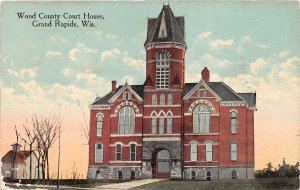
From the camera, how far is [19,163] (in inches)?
1025

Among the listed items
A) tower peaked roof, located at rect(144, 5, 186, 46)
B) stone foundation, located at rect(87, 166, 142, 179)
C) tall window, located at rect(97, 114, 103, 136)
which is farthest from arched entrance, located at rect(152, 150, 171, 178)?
tower peaked roof, located at rect(144, 5, 186, 46)

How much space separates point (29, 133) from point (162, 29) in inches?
239

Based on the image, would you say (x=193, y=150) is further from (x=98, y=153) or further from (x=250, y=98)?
(x=98, y=153)

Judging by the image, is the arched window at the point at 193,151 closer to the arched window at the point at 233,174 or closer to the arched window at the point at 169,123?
the arched window at the point at 169,123

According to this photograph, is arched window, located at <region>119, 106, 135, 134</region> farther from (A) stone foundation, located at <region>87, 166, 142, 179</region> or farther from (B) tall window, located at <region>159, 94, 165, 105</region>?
(A) stone foundation, located at <region>87, 166, 142, 179</region>

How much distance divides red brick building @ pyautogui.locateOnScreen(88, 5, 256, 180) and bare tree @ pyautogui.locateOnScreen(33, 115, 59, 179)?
5.25 feet

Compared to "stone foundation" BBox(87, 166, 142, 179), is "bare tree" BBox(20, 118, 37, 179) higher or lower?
higher

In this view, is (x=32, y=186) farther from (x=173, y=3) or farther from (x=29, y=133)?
(x=173, y=3)

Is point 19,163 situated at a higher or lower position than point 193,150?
lower

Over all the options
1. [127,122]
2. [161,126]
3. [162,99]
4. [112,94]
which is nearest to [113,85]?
[112,94]

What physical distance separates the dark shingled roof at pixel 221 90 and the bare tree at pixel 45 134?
16.0 ft

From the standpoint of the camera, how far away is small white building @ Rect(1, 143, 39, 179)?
25538 millimetres

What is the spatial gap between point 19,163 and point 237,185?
7.60 meters

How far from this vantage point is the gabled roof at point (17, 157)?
2540 centimetres
